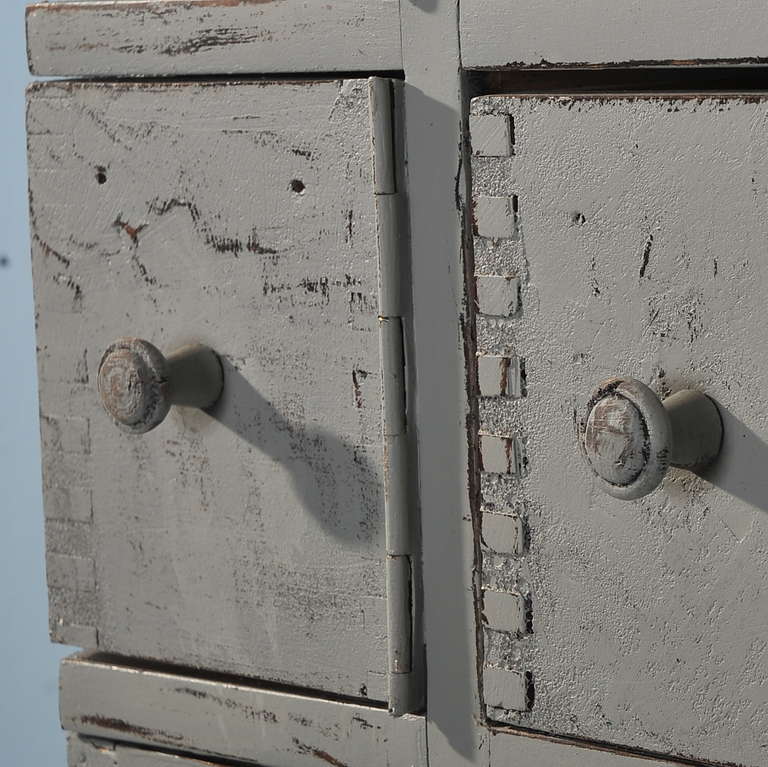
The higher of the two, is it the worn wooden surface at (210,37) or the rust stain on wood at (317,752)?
the worn wooden surface at (210,37)

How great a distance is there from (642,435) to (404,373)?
180 millimetres

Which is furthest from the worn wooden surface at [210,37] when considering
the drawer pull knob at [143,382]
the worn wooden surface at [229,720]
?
the worn wooden surface at [229,720]

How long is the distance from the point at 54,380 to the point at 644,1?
474 mm

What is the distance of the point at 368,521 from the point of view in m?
0.87

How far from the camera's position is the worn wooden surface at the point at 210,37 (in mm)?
827

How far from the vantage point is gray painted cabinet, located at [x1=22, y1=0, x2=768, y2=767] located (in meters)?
0.74

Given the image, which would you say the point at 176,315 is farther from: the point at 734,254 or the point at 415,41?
the point at 734,254

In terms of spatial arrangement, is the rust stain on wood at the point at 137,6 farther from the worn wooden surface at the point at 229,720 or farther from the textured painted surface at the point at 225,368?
the worn wooden surface at the point at 229,720

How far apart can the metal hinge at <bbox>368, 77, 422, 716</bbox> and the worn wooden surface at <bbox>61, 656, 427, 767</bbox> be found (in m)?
0.03

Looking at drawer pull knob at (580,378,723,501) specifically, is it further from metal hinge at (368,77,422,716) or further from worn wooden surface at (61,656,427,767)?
worn wooden surface at (61,656,427,767)

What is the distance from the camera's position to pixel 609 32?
737 millimetres

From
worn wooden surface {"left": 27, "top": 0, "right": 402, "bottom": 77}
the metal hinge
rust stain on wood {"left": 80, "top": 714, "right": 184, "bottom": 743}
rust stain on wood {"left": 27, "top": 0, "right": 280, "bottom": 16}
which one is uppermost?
rust stain on wood {"left": 27, "top": 0, "right": 280, "bottom": 16}

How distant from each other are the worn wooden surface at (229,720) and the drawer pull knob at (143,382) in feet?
0.64

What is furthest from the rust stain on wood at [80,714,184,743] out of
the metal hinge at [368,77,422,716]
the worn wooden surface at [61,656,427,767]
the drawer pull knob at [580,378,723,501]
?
the drawer pull knob at [580,378,723,501]
